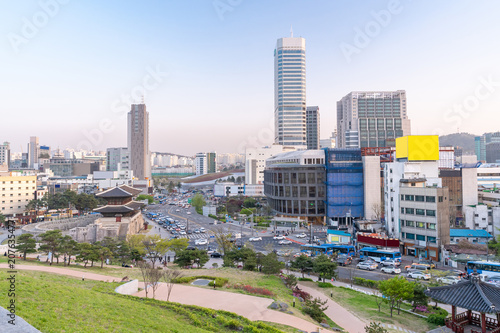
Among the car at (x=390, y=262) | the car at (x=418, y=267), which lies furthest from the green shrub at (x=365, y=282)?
the car at (x=390, y=262)

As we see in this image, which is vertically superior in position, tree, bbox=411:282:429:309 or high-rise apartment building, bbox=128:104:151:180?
high-rise apartment building, bbox=128:104:151:180

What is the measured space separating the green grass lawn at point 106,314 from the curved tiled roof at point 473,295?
827 centimetres

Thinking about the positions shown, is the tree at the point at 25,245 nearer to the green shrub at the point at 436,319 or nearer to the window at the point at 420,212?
the green shrub at the point at 436,319

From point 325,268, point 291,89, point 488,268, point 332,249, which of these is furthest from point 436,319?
point 291,89

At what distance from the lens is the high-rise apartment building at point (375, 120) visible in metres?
123

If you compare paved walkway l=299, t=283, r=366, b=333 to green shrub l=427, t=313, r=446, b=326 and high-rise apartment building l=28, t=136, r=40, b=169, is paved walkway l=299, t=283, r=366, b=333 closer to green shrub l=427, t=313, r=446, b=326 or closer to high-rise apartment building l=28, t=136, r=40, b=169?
green shrub l=427, t=313, r=446, b=326

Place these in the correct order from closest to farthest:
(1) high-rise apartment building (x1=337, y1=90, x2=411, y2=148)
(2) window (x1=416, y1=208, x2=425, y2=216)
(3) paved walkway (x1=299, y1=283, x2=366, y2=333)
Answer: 1. (3) paved walkway (x1=299, y1=283, x2=366, y2=333)
2. (2) window (x1=416, y1=208, x2=425, y2=216)
3. (1) high-rise apartment building (x1=337, y1=90, x2=411, y2=148)

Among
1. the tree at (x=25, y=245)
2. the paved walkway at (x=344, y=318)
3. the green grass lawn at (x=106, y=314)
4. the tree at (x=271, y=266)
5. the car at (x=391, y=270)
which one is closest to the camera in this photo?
the green grass lawn at (x=106, y=314)

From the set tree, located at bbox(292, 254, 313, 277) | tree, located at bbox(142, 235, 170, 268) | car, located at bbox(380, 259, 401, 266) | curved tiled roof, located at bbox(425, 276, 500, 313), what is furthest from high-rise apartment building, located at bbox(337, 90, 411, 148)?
curved tiled roof, located at bbox(425, 276, 500, 313)

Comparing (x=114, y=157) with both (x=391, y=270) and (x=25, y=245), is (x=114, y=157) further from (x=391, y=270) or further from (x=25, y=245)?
(x=391, y=270)

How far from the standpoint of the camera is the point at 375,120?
407ft

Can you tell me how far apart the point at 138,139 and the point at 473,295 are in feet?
403

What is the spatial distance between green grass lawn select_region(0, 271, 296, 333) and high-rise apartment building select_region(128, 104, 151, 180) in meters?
114

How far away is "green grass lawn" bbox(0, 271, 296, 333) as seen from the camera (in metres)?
11.3
